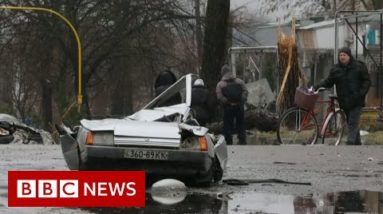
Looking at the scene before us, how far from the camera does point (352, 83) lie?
1864 centimetres

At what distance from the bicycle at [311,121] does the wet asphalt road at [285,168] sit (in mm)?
695

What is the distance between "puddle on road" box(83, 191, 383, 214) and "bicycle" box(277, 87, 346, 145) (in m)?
8.68

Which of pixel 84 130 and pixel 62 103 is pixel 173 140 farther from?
pixel 62 103

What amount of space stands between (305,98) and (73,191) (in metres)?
10.7

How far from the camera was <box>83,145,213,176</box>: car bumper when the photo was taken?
34.9ft

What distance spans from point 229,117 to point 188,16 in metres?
23.5

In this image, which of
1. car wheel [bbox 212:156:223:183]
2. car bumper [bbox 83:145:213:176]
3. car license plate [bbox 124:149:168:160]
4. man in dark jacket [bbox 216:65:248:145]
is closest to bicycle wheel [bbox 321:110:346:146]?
man in dark jacket [bbox 216:65:248:145]

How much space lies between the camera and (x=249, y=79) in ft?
116

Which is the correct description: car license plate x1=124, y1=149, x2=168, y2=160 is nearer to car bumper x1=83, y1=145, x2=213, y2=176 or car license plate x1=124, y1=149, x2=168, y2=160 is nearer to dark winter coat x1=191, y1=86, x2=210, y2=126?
car bumper x1=83, y1=145, x2=213, y2=176

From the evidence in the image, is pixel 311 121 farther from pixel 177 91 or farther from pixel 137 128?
pixel 137 128

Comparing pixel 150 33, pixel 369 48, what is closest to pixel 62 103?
pixel 150 33

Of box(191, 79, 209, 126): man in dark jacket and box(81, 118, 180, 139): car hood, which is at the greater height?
box(81, 118, 180, 139): car hood

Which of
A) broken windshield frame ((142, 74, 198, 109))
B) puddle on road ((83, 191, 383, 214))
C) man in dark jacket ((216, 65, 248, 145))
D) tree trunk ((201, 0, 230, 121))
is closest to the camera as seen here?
puddle on road ((83, 191, 383, 214))

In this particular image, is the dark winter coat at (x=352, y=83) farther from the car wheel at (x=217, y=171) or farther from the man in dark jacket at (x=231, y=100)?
the car wheel at (x=217, y=171)
